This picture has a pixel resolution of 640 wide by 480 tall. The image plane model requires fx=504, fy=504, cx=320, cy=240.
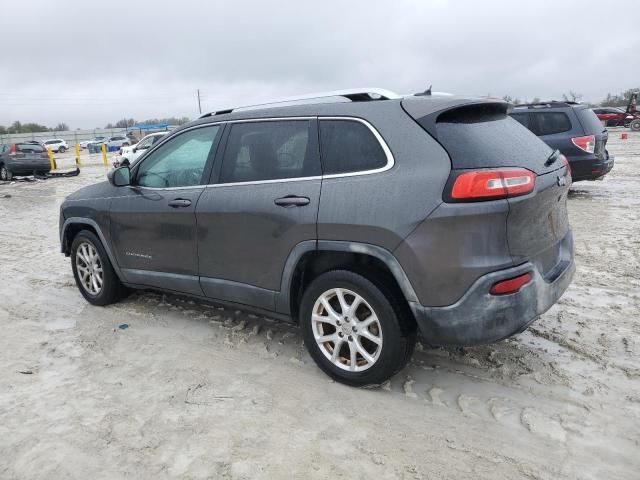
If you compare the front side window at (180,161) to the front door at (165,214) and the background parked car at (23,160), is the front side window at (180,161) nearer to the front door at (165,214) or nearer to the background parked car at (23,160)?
the front door at (165,214)

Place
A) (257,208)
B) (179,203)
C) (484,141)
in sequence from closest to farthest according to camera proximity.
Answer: (484,141)
(257,208)
(179,203)

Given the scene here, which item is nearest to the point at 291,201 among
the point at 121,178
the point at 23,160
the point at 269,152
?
the point at 269,152

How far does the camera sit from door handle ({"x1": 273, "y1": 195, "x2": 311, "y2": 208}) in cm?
321

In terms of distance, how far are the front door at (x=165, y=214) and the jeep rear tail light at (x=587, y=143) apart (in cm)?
749

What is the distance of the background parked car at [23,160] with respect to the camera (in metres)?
18.1

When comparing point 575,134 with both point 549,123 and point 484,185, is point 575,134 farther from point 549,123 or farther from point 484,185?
point 484,185

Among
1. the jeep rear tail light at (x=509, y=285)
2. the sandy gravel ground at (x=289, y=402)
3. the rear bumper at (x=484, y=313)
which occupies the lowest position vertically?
the sandy gravel ground at (x=289, y=402)

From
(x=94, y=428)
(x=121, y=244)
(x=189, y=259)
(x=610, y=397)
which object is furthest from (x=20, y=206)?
(x=610, y=397)

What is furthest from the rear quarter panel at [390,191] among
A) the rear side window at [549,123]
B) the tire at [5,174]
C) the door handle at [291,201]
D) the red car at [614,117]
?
the red car at [614,117]

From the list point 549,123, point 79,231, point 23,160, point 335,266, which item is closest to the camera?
point 335,266

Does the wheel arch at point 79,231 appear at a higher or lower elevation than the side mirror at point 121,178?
lower

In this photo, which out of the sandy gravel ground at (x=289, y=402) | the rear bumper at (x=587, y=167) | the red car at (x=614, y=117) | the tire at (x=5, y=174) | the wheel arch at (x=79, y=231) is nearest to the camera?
the sandy gravel ground at (x=289, y=402)

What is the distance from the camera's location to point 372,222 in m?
2.89

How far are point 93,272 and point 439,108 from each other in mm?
3673
